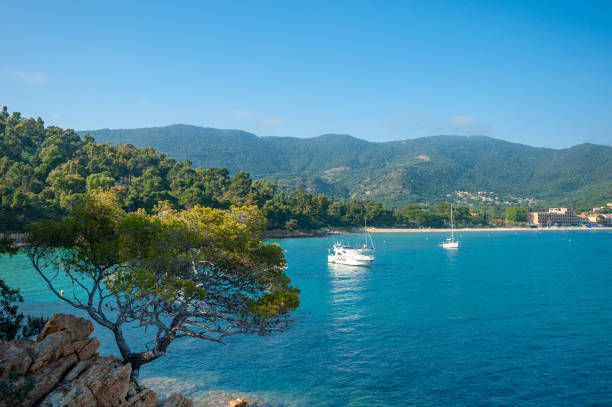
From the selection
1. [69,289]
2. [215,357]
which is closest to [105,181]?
[69,289]

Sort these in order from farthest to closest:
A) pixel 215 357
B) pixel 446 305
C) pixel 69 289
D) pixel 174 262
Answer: pixel 69 289 < pixel 446 305 < pixel 215 357 < pixel 174 262

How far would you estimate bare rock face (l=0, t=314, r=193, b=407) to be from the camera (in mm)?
10961

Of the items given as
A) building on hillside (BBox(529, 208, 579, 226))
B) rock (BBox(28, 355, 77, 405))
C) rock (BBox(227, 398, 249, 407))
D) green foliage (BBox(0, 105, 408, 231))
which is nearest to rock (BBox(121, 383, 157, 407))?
rock (BBox(28, 355, 77, 405))

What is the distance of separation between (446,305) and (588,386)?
1703cm

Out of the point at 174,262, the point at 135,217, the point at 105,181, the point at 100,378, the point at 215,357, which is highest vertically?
the point at 105,181

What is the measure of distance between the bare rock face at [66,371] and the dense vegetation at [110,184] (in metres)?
42.5

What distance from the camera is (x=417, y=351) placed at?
22891 mm

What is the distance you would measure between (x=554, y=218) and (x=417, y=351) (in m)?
202

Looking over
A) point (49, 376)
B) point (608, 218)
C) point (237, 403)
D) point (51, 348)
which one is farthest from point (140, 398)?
point (608, 218)

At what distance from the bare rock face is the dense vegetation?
42.5 meters

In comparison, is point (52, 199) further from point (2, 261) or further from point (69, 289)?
point (69, 289)

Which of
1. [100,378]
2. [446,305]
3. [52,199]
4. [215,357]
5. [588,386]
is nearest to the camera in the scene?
[100,378]

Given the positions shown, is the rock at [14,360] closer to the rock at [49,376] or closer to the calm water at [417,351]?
the rock at [49,376]

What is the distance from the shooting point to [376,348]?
77.3 feet
